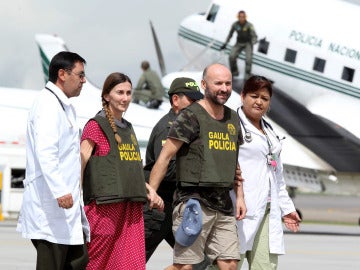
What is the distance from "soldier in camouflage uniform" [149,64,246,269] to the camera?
33.8ft

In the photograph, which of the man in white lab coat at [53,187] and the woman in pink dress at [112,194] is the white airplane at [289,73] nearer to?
the woman in pink dress at [112,194]

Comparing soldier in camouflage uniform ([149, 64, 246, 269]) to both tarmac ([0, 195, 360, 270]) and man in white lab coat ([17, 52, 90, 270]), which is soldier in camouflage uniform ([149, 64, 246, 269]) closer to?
man in white lab coat ([17, 52, 90, 270])

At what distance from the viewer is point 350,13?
2777 centimetres

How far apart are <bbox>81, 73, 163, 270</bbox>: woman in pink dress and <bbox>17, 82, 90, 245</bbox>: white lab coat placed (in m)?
0.56

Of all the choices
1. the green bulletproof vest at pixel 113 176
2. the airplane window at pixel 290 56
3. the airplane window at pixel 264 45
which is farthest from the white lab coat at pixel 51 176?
the airplane window at pixel 264 45

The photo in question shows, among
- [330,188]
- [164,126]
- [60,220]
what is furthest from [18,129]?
[60,220]

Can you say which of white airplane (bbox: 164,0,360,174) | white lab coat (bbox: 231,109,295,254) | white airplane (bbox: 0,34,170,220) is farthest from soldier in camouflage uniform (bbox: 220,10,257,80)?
white lab coat (bbox: 231,109,295,254)

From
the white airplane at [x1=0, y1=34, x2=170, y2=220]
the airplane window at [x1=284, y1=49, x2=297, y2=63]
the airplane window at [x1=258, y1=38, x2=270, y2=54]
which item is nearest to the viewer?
the airplane window at [x1=284, y1=49, x2=297, y2=63]

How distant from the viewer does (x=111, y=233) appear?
10.4m

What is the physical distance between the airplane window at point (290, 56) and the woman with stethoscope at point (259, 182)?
17475 mm

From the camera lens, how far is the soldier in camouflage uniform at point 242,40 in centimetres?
2841

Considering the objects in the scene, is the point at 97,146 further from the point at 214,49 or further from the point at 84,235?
the point at 214,49

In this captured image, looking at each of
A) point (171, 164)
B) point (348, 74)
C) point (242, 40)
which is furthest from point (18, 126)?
point (171, 164)

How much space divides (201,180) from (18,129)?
71.6ft
